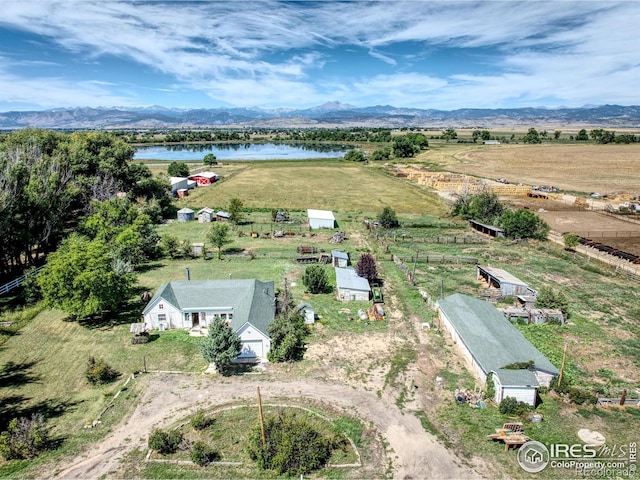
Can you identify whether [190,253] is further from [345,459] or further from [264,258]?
[345,459]

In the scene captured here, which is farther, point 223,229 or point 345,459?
point 223,229

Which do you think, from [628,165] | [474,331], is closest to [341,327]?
[474,331]

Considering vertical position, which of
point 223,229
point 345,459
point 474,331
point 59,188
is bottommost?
point 345,459

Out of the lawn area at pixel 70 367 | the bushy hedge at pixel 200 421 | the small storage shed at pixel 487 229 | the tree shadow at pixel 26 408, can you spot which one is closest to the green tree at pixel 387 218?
the small storage shed at pixel 487 229

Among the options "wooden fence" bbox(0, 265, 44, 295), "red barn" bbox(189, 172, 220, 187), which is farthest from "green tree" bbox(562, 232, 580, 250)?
"red barn" bbox(189, 172, 220, 187)

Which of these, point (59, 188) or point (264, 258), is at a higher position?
point (59, 188)

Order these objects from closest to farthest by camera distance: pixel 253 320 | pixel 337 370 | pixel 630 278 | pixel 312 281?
pixel 337 370, pixel 253 320, pixel 312 281, pixel 630 278

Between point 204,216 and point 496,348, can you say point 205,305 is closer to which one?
point 496,348
